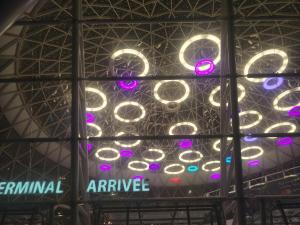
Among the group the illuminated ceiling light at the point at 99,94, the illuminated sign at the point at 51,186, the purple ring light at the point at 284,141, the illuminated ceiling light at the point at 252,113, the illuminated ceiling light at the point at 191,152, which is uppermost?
the illuminated ceiling light at the point at 99,94

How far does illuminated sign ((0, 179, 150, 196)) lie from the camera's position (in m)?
17.6

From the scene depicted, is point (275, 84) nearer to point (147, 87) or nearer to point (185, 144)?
point (147, 87)

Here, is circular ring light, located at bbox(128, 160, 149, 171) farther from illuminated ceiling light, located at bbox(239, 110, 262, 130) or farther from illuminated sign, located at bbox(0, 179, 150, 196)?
illuminated sign, located at bbox(0, 179, 150, 196)

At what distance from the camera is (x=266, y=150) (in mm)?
42594

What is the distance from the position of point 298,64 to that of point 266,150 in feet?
39.6

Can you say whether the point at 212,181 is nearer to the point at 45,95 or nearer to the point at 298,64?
the point at 298,64

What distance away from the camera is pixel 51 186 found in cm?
1781

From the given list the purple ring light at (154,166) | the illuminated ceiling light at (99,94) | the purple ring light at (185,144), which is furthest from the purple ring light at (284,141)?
the illuminated ceiling light at (99,94)

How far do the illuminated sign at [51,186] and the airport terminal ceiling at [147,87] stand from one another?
6.51 ft

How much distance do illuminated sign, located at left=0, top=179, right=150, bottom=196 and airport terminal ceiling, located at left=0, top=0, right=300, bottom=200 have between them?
199 cm

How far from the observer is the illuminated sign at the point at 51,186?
57.8 feet

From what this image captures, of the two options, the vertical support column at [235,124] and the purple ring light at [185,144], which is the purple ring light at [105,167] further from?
the vertical support column at [235,124]

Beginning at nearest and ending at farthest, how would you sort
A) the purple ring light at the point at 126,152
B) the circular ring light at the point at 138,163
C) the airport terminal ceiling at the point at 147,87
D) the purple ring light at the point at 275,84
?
the airport terminal ceiling at the point at 147,87, the purple ring light at the point at 275,84, the purple ring light at the point at 126,152, the circular ring light at the point at 138,163

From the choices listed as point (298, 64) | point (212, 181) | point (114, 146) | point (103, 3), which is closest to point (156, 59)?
point (103, 3)
